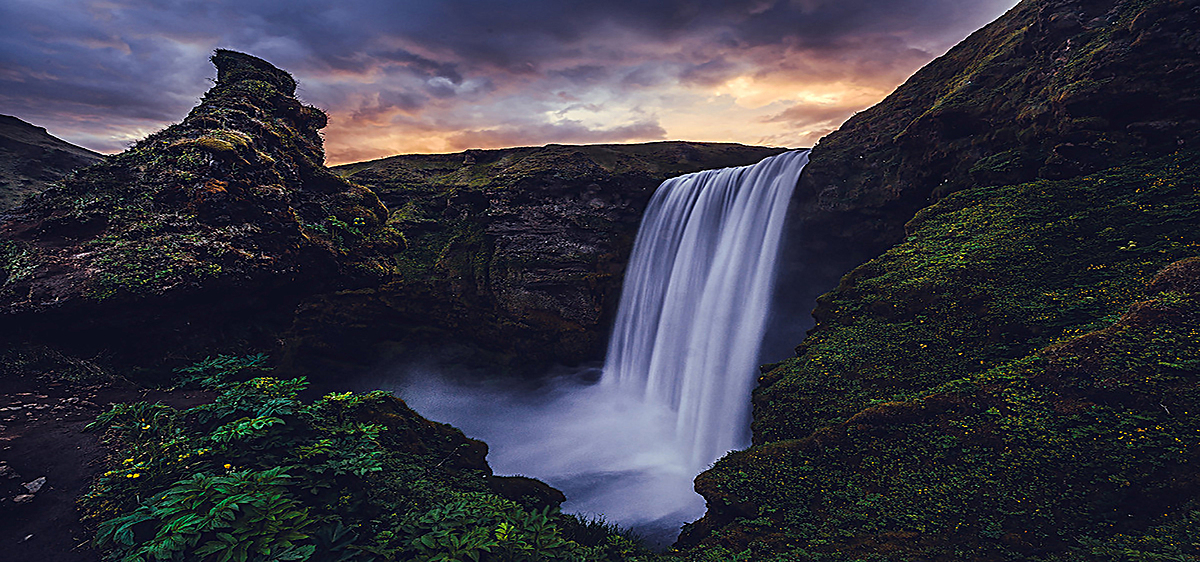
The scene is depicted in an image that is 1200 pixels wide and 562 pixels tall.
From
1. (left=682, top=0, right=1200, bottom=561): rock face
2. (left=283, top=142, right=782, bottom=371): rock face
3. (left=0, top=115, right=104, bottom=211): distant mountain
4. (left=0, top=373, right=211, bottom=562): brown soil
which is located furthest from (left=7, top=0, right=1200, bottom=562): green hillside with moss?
(left=0, top=115, right=104, bottom=211): distant mountain

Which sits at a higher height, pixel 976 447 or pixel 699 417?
pixel 976 447

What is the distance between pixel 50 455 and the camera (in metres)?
3.78

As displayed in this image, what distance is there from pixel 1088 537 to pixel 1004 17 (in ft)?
38.5

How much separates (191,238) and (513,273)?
474 inches

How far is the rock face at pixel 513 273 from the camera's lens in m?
18.1

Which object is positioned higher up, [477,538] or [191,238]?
[191,238]

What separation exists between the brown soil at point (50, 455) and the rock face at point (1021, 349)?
596 cm

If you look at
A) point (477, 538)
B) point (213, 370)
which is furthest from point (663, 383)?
point (477, 538)

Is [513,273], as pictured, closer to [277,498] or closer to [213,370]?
[213,370]

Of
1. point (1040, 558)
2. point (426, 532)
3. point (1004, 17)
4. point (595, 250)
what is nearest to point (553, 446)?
point (595, 250)

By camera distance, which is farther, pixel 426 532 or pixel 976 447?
pixel 976 447

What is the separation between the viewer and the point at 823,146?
12109 millimetres

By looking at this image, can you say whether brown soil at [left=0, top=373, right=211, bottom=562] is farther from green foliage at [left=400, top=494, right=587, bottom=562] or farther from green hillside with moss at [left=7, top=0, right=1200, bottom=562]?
green foliage at [left=400, top=494, right=587, bottom=562]

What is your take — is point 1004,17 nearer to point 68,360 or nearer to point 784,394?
point 784,394
